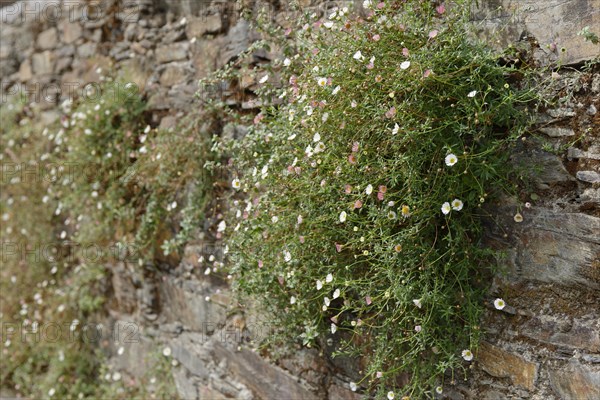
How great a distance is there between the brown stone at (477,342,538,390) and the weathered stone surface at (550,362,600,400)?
0.25ft

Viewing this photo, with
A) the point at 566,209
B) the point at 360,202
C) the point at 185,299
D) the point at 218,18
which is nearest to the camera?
the point at 566,209

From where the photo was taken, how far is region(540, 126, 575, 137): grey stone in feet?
6.65

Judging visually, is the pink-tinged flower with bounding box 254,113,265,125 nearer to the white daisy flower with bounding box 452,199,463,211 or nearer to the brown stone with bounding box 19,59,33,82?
the white daisy flower with bounding box 452,199,463,211

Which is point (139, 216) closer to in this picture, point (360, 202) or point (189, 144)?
point (189, 144)

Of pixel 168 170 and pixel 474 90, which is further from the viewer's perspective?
pixel 168 170

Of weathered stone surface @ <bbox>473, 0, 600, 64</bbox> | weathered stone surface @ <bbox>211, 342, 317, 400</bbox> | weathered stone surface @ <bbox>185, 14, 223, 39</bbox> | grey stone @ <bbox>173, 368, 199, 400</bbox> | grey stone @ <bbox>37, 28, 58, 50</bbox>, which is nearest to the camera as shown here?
weathered stone surface @ <bbox>473, 0, 600, 64</bbox>

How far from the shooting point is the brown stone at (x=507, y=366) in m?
2.13

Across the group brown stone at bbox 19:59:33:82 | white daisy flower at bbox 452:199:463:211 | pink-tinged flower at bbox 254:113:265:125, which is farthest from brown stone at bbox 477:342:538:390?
brown stone at bbox 19:59:33:82

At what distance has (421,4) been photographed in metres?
2.27

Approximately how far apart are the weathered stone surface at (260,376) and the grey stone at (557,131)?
5.15ft

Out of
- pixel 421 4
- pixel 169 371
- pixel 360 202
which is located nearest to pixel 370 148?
pixel 360 202

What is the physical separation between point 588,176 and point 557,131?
177 mm

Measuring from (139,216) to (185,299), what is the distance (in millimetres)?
584

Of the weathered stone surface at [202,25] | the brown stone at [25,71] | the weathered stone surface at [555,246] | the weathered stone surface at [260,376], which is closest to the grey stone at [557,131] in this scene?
the weathered stone surface at [555,246]
